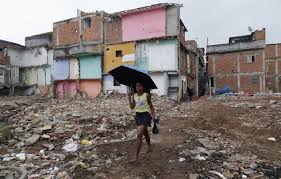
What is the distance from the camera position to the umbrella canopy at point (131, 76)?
5.86 m

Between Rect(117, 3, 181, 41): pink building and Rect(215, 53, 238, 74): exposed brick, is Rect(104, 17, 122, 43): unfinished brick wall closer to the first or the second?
Rect(117, 3, 181, 41): pink building

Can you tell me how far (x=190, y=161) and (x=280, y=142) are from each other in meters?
3.04

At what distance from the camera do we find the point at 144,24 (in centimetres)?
2384

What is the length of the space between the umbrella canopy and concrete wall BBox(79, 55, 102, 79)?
18.0 meters

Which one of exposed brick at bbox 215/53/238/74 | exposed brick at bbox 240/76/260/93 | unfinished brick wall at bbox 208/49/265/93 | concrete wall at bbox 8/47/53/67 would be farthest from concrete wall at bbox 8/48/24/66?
exposed brick at bbox 240/76/260/93

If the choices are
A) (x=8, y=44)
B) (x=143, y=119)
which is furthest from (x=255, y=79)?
(x=143, y=119)

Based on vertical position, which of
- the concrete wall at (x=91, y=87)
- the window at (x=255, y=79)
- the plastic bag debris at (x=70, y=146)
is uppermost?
the window at (x=255, y=79)

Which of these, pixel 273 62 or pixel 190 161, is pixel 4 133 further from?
pixel 273 62

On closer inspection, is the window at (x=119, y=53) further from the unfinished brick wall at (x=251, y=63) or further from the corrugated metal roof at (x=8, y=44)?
the corrugated metal roof at (x=8, y=44)

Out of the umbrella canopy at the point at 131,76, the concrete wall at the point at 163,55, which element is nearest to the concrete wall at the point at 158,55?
the concrete wall at the point at 163,55

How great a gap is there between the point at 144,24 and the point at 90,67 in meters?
5.43

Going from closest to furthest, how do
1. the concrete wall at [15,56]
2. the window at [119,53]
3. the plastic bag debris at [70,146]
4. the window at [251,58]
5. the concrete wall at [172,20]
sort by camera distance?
the plastic bag debris at [70,146] < the concrete wall at [172,20] < the window at [119,53] < the window at [251,58] < the concrete wall at [15,56]

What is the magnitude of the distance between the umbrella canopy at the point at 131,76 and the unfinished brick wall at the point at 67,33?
72.3ft

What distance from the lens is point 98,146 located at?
23.9 ft
